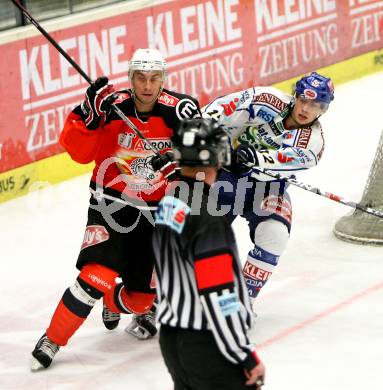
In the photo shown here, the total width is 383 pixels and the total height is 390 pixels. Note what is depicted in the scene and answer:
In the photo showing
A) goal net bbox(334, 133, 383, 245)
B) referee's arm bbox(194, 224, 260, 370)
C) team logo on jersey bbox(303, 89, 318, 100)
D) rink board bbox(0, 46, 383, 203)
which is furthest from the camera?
rink board bbox(0, 46, 383, 203)

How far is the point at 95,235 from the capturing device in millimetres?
4945

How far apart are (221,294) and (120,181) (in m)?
1.79

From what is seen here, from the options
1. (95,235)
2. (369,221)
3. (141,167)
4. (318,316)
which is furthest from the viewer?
(369,221)

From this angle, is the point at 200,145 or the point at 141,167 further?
the point at 141,167

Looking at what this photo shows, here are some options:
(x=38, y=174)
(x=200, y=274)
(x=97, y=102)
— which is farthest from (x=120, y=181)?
(x=38, y=174)

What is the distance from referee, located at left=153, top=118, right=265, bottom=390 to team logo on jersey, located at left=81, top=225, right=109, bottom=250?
1425 mm

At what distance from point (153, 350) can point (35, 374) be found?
57 centimetres

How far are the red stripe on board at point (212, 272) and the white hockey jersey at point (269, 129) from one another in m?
1.93

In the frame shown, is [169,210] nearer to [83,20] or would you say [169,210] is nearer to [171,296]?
[171,296]

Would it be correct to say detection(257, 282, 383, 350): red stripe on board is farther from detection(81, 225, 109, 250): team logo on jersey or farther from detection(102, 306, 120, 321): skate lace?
detection(81, 225, 109, 250): team logo on jersey

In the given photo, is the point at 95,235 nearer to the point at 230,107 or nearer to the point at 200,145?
the point at 230,107

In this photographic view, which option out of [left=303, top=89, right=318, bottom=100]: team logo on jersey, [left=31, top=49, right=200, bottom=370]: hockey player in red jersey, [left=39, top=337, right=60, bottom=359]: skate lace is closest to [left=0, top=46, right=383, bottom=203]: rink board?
[left=31, top=49, right=200, bottom=370]: hockey player in red jersey

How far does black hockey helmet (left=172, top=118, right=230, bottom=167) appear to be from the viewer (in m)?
3.42

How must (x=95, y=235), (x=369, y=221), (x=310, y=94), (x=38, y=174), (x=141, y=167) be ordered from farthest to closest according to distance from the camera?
1. (x=38, y=174)
2. (x=369, y=221)
3. (x=310, y=94)
4. (x=141, y=167)
5. (x=95, y=235)
